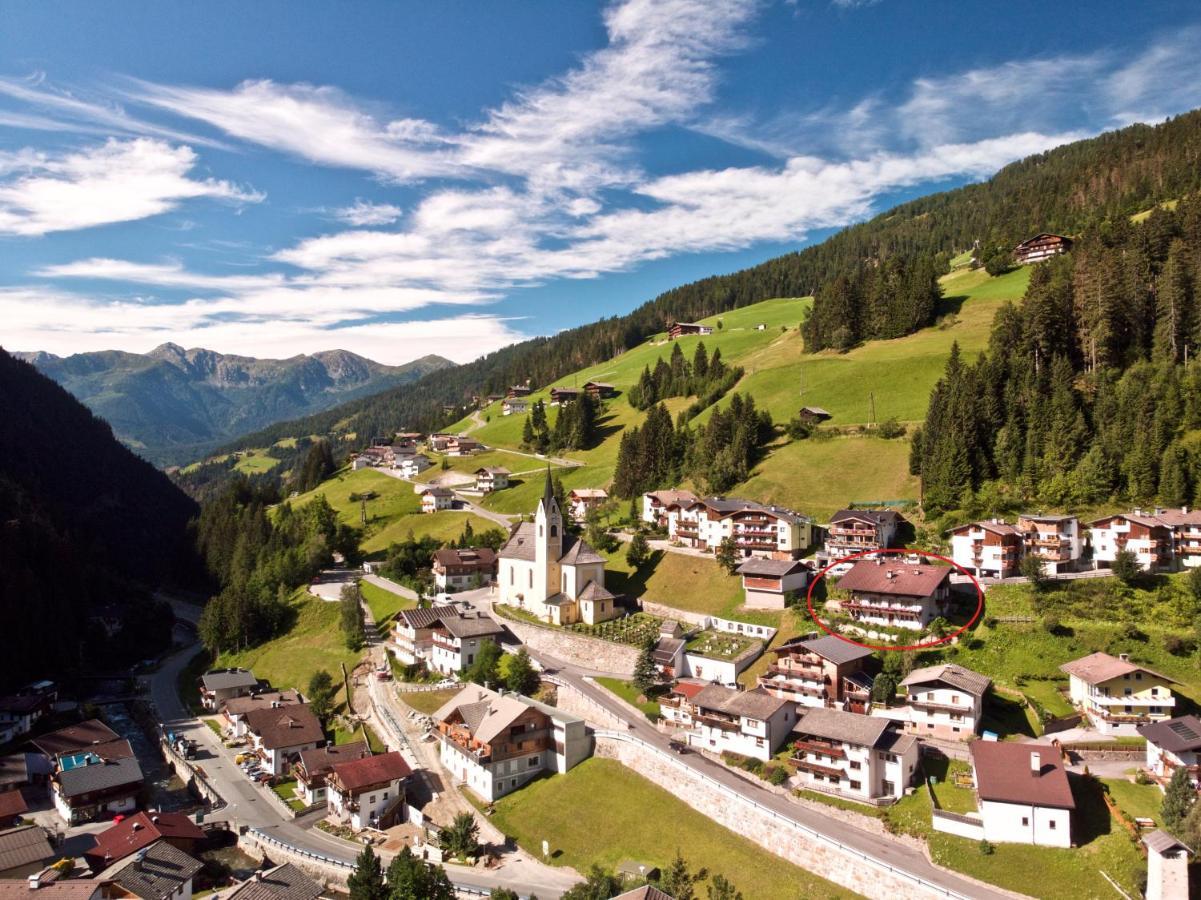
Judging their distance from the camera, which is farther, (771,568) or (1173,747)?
(771,568)

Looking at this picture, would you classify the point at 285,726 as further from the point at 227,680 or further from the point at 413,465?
the point at 413,465

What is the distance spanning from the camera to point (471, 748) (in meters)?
51.8

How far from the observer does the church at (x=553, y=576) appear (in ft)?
225

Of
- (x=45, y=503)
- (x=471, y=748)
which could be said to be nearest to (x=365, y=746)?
(x=471, y=748)

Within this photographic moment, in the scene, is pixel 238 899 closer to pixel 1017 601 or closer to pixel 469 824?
pixel 469 824

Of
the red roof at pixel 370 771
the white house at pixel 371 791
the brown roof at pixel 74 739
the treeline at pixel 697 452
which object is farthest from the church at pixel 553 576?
the brown roof at pixel 74 739

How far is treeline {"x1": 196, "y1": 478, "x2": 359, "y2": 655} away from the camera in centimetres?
9131

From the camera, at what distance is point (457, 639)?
65875mm

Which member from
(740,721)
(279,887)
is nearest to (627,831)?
(740,721)

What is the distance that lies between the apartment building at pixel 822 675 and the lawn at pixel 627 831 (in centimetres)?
1066

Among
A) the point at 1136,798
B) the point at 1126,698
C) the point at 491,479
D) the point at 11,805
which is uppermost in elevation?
the point at 491,479

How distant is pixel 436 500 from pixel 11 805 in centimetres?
6767

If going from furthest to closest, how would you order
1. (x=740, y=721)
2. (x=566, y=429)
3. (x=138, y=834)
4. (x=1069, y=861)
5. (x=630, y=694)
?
1. (x=566, y=429)
2. (x=630, y=694)
3. (x=138, y=834)
4. (x=740, y=721)
5. (x=1069, y=861)

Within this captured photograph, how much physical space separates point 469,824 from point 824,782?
21.1 m
